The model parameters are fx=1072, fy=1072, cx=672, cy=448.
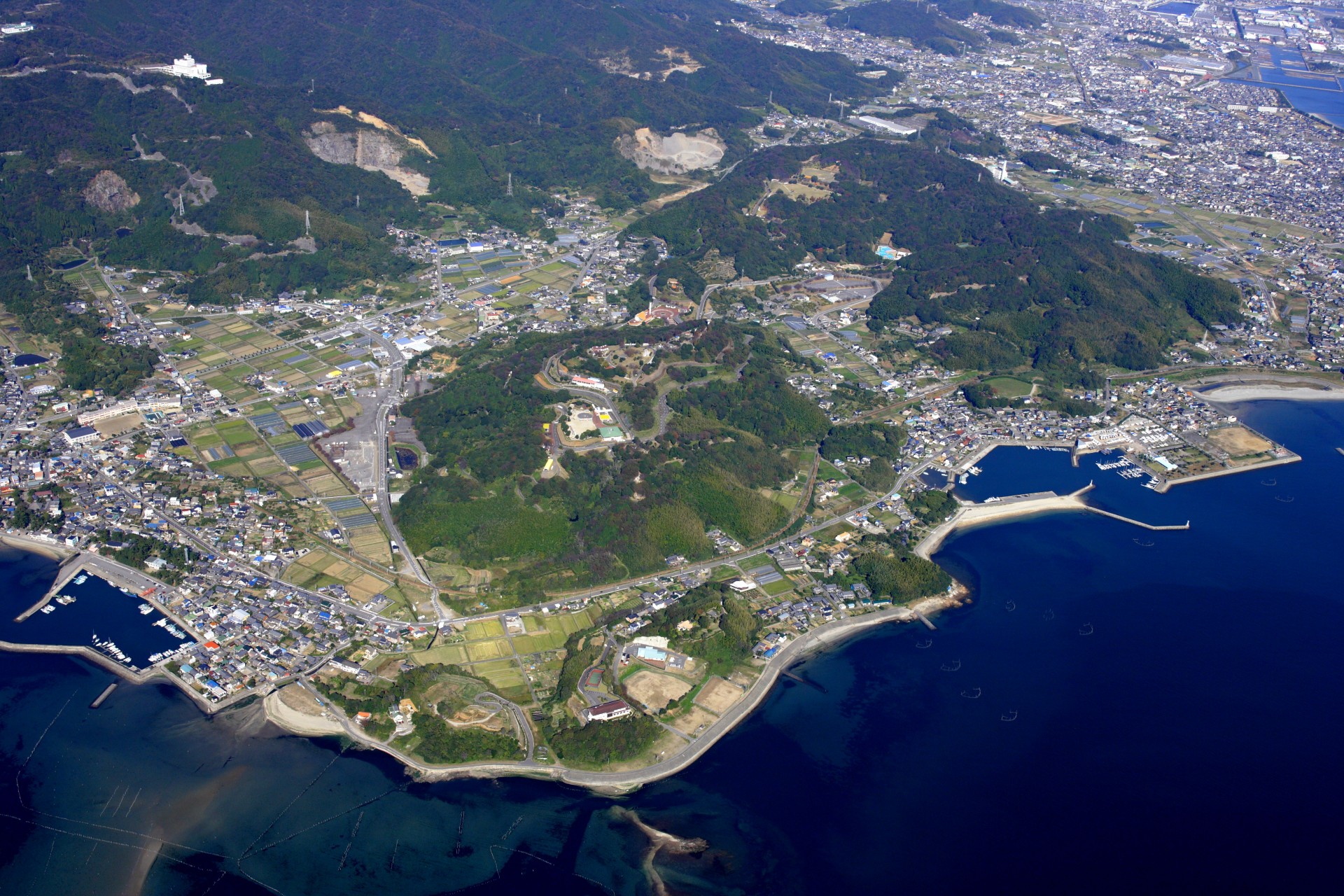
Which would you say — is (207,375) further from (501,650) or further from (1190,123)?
(1190,123)

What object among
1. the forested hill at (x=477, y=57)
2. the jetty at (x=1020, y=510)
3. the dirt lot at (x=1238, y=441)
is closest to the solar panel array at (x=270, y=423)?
the jetty at (x=1020, y=510)

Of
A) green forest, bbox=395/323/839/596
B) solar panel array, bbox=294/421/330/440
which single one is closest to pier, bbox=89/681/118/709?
green forest, bbox=395/323/839/596

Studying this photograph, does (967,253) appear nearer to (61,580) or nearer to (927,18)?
(61,580)

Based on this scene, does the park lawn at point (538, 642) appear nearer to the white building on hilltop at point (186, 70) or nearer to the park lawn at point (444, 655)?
the park lawn at point (444, 655)

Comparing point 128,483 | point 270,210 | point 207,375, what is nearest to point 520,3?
point 270,210

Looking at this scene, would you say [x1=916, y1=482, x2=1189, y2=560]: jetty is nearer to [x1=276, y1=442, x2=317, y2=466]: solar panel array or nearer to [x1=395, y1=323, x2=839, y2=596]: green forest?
[x1=395, y1=323, x2=839, y2=596]: green forest
